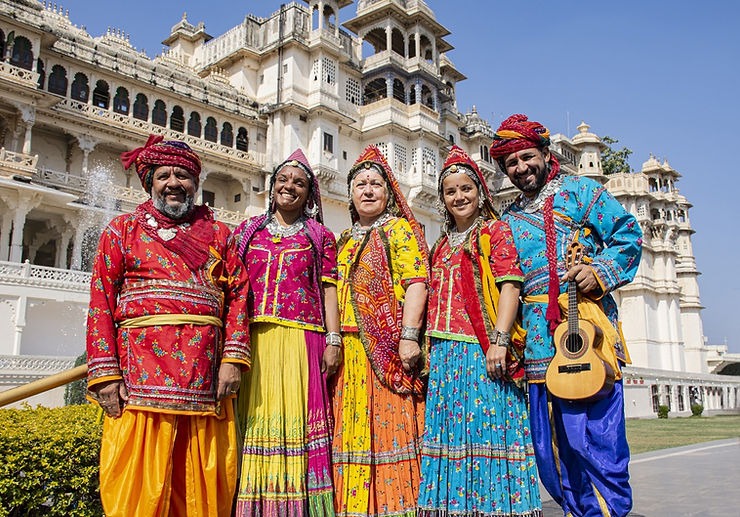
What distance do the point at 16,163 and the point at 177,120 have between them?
273 inches

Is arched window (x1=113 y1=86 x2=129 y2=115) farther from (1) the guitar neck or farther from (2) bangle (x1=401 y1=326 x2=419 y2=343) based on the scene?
(1) the guitar neck

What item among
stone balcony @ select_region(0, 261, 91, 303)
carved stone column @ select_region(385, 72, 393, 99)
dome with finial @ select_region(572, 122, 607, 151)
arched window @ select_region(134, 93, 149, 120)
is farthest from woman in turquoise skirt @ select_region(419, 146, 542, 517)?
dome with finial @ select_region(572, 122, 607, 151)

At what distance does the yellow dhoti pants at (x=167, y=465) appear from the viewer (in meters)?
2.89

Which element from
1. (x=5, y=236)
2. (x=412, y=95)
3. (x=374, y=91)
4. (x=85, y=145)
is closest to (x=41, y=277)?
(x=5, y=236)

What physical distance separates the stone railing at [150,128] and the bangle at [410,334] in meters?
17.4

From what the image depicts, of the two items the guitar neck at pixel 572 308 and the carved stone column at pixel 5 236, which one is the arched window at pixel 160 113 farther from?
the guitar neck at pixel 572 308

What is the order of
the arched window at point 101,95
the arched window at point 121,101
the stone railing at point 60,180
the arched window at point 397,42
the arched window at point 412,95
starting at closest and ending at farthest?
1. the stone railing at point 60,180
2. the arched window at point 101,95
3. the arched window at point 121,101
4. the arched window at point 412,95
5. the arched window at point 397,42

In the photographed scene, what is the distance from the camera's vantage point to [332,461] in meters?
3.49

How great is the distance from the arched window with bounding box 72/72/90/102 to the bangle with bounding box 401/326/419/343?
21570 mm

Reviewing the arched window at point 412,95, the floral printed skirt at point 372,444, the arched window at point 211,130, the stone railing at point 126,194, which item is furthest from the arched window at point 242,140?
the floral printed skirt at point 372,444

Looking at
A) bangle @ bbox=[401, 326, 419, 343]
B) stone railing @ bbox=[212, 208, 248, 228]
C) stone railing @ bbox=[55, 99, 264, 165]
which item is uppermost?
stone railing @ bbox=[55, 99, 264, 165]

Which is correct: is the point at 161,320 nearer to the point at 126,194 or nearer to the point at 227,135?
the point at 126,194

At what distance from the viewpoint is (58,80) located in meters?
21.1

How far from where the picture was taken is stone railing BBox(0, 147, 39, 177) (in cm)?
1859
